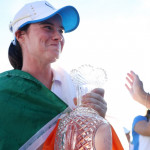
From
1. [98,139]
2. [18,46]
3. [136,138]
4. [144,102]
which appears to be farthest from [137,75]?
[98,139]

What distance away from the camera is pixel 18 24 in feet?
5.04

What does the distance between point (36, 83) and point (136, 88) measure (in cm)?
135

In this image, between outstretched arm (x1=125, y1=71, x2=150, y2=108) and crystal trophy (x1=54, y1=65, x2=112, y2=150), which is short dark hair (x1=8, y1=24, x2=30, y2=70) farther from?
outstretched arm (x1=125, y1=71, x2=150, y2=108)

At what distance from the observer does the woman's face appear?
4.64 feet

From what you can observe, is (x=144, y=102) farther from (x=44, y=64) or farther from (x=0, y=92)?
(x=0, y=92)

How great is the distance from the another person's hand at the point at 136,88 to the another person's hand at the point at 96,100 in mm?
1391

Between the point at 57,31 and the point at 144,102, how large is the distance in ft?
3.98

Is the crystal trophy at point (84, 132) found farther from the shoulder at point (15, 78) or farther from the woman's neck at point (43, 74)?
the woman's neck at point (43, 74)

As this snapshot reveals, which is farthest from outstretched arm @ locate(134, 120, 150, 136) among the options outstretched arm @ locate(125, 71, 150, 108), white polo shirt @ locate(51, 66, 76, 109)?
white polo shirt @ locate(51, 66, 76, 109)

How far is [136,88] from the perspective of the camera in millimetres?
2266

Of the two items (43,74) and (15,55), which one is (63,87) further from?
(15,55)

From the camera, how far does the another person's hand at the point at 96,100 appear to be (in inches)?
35.6

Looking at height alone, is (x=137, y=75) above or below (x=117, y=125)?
above

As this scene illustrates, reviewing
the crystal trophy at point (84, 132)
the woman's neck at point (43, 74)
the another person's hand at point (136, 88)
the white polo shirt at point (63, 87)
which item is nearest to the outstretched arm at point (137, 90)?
the another person's hand at point (136, 88)
